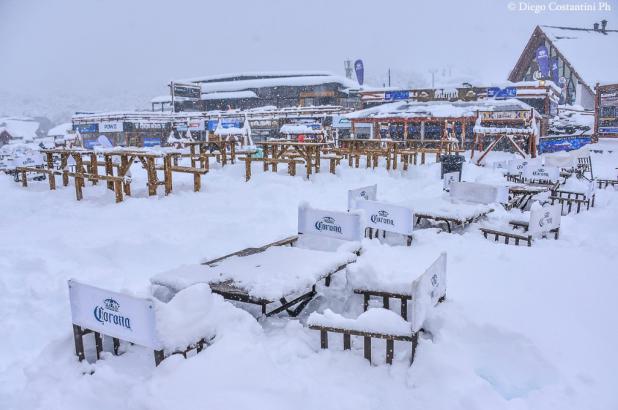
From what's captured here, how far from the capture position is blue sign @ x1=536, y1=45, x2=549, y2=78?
37.0 metres

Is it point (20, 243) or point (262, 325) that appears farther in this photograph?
point (20, 243)

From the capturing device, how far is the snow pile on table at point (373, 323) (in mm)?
4270

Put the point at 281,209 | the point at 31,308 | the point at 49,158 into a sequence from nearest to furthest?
the point at 31,308
the point at 281,209
the point at 49,158

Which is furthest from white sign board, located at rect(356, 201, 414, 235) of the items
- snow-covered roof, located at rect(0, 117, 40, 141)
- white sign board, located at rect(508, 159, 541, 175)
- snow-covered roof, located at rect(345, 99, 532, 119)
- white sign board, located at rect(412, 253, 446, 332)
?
snow-covered roof, located at rect(0, 117, 40, 141)

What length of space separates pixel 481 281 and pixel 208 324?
3.72 m

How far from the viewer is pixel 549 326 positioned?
15.9ft

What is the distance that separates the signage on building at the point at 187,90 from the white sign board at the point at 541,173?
1443 inches

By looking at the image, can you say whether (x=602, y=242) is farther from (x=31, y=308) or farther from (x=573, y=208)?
(x=31, y=308)

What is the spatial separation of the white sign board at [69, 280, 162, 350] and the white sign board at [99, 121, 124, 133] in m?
39.9

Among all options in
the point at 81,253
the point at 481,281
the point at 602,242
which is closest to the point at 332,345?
the point at 481,281

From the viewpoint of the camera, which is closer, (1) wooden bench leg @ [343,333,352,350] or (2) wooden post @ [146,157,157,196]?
(1) wooden bench leg @ [343,333,352,350]

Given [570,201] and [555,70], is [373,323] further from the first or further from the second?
[555,70]

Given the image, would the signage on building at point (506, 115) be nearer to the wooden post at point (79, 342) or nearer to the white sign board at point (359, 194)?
the white sign board at point (359, 194)

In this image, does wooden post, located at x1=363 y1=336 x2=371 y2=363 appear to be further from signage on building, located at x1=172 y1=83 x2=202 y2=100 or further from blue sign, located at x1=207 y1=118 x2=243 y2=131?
signage on building, located at x1=172 y1=83 x2=202 y2=100
